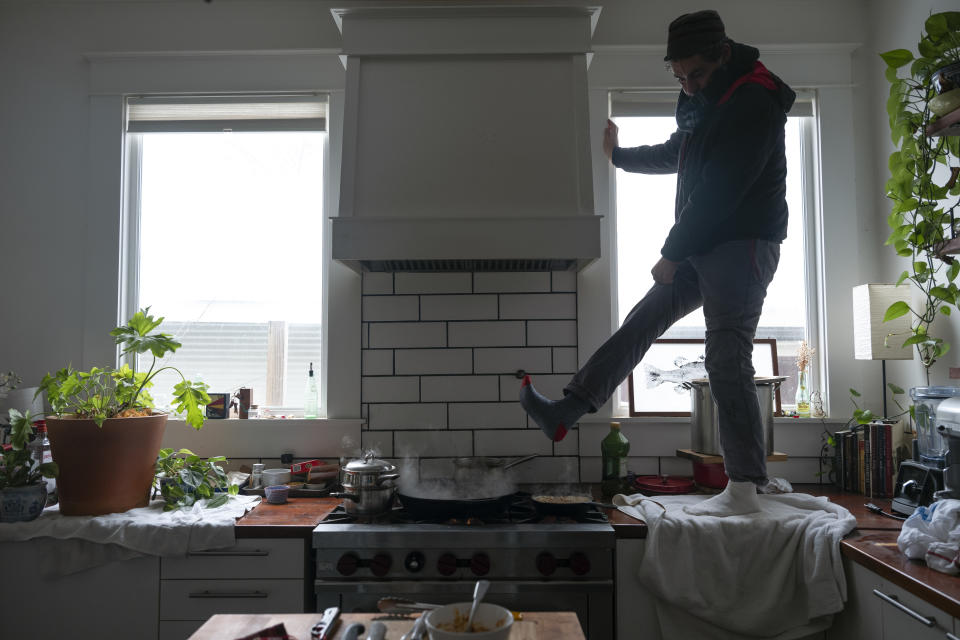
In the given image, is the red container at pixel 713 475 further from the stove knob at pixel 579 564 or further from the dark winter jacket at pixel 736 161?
the dark winter jacket at pixel 736 161

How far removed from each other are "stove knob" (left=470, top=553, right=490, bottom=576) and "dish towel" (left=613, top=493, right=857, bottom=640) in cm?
42

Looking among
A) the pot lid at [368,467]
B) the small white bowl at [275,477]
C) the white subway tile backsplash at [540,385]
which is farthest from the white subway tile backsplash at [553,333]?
the small white bowl at [275,477]

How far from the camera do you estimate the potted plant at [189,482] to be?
6.71 ft

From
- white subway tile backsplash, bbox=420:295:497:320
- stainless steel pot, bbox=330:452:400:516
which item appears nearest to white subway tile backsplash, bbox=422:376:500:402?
white subway tile backsplash, bbox=420:295:497:320

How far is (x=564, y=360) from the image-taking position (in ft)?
8.07

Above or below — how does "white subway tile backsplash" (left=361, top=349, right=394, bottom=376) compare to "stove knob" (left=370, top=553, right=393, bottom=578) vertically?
above

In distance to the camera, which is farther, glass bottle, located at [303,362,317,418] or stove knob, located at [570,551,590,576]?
glass bottle, located at [303,362,317,418]

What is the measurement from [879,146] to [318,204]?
2150mm

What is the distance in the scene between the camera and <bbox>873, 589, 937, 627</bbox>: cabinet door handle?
1333 millimetres

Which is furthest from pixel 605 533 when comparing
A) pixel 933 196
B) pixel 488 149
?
pixel 933 196

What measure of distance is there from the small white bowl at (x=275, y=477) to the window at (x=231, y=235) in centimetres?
36

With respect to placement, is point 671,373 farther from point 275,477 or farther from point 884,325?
point 275,477

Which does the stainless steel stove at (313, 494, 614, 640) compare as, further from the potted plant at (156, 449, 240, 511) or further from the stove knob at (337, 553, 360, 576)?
the potted plant at (156, 449, 240, 511)

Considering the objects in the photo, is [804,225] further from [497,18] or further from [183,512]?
[183,512]
